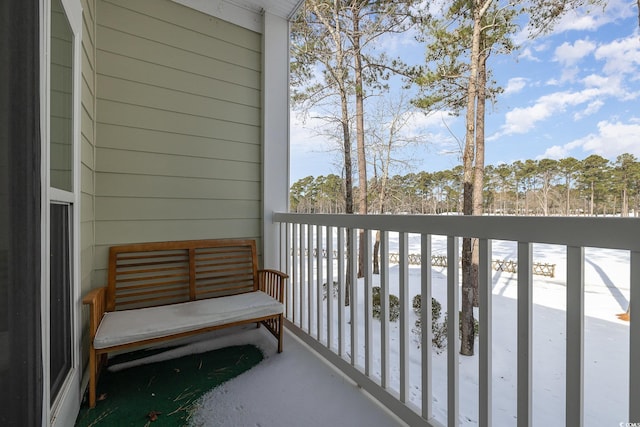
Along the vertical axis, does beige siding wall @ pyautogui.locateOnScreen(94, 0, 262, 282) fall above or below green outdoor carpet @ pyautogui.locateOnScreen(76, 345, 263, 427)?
above

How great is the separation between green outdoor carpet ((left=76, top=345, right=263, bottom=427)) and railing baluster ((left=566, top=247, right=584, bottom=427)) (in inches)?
66.7

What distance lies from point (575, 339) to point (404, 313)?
28.2 inches

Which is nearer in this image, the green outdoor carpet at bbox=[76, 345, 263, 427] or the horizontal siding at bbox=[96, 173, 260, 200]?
the green outdoor carpet at bbox=[76, 345, 263, 427]

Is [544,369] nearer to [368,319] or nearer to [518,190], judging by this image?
[518,190]

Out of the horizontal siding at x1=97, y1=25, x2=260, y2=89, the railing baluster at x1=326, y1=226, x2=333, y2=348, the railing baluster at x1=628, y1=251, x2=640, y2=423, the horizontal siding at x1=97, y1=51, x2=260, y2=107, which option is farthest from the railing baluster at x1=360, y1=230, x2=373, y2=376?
the horizontal siding at x1=97, y1=25, x2=260, y2=89

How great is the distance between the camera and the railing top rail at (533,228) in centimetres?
80

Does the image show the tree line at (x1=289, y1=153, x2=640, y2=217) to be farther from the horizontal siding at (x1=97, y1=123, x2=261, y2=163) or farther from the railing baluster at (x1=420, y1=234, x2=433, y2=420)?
the horizontal siding at (x1=97, y1=123, x2=261, y2=163)

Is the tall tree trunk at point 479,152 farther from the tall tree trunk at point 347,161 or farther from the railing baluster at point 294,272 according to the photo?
the railing baluster at point 294,272

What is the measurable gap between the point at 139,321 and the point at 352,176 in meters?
4.94

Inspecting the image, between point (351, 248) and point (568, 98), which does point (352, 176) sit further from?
point (351, 248)

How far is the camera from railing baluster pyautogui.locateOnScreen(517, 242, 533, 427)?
103 centimetres

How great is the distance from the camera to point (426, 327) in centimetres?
138

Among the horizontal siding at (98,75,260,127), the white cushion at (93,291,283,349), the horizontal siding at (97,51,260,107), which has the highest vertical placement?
the horizontal siding at (97,51,260,107)

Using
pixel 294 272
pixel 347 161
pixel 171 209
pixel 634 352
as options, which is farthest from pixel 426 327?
pixel 347 161
